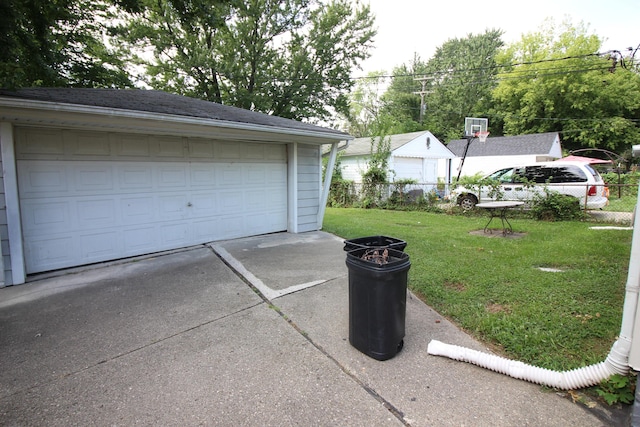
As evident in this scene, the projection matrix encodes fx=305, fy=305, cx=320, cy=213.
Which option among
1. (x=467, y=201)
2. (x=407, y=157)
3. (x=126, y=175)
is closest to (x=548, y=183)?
(x=467, y=201)

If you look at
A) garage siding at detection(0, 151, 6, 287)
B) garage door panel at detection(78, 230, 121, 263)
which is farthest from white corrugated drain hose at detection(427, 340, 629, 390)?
garage siding at detection(0, 151, 6, 287)

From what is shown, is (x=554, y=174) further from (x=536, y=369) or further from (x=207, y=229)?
(x=207, y=229)

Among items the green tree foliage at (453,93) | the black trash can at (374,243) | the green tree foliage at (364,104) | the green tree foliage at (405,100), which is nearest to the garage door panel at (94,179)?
the black trash can at (374,243)

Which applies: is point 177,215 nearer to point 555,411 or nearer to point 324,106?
point 555,411

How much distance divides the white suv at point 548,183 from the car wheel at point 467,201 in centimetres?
3

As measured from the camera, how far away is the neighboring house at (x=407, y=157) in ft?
52.5

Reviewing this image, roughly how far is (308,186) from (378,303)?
5283 mm

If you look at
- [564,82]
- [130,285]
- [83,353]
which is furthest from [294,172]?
[564,82]

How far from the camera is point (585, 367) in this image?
2.14 m

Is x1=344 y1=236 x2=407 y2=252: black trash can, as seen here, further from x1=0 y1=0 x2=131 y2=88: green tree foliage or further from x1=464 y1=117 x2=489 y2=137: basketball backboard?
x1=464 y1=117 x2=489 y2=137: basketball backboard

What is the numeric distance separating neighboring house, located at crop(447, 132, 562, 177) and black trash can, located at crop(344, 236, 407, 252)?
20542 millimetres

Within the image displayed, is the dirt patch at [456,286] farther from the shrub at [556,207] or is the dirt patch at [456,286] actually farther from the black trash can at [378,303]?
the shrub at [556,207]

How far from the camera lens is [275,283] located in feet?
13.6

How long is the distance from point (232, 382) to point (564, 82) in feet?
110
